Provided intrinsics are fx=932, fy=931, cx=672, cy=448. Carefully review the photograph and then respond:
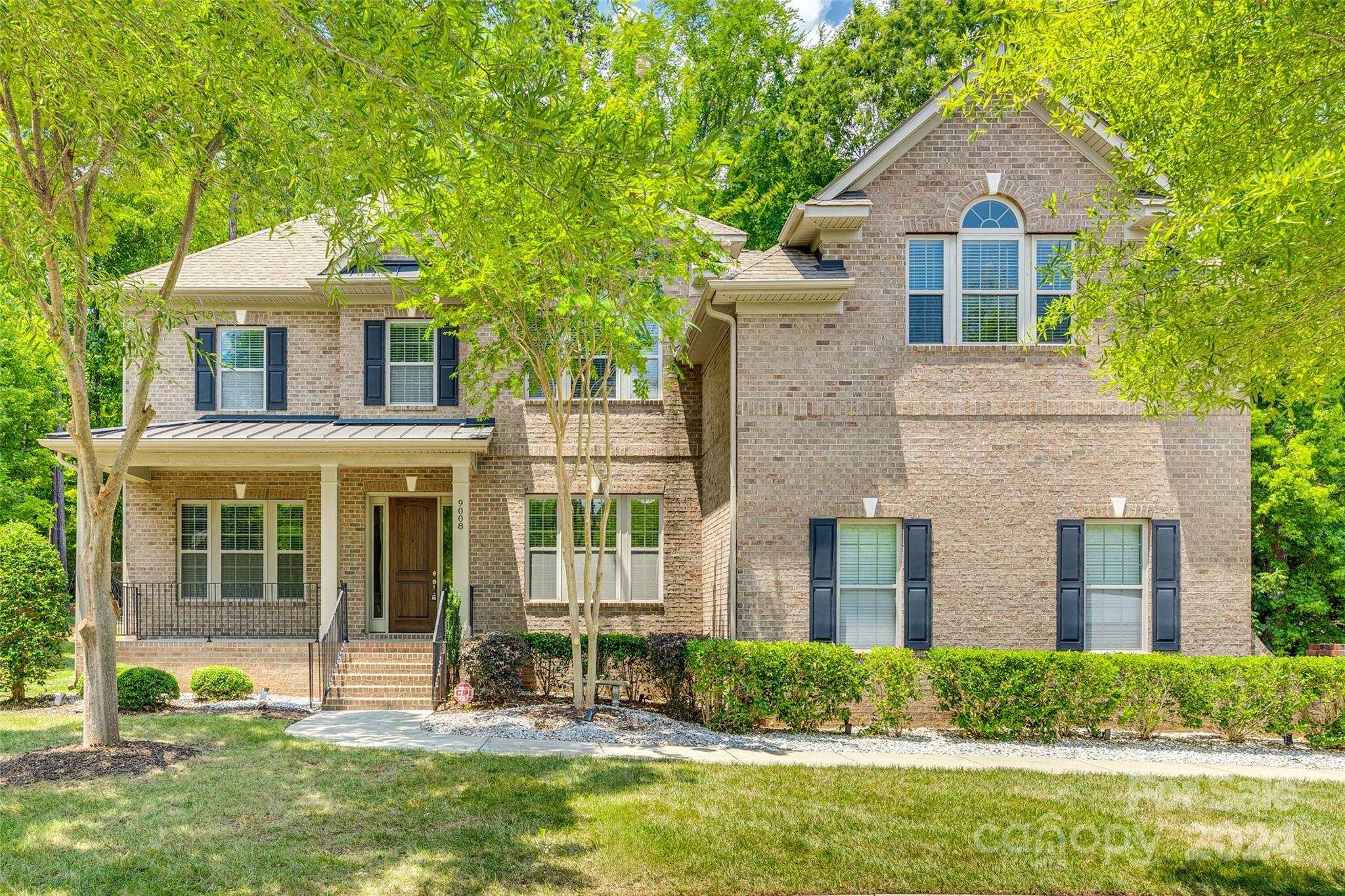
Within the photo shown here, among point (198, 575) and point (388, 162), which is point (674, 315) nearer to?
point (388, 162)

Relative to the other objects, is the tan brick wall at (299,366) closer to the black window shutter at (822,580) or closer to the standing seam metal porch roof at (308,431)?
the standing seam metal porch roof at (308,431)

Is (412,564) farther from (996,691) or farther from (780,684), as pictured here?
(996,691)

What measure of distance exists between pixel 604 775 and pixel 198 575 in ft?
34.2

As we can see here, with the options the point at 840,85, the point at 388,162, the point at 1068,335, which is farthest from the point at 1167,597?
the point at 840,85

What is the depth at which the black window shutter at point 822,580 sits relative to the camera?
12.0 meters

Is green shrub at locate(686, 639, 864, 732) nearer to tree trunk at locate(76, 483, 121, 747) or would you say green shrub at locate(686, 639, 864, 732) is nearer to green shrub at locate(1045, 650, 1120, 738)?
green shrub at locate(1045, 650, 1120, 738)

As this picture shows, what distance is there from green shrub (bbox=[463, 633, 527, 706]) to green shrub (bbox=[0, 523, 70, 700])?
5.34 m

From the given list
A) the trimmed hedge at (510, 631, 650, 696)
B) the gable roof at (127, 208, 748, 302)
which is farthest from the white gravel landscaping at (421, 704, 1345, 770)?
the gable roof at (127, 208, 748, 302)

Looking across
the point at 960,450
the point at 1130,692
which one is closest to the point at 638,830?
the point at 1130,692

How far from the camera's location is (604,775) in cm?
844

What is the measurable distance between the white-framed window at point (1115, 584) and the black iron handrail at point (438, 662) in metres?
8.58

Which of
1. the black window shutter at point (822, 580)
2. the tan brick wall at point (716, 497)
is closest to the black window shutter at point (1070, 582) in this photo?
the black window shutter at point (822, 580)

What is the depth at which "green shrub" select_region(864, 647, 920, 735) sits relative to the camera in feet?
36.1

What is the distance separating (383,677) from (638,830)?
7296 millimetres
